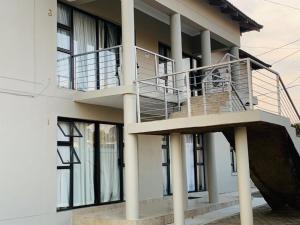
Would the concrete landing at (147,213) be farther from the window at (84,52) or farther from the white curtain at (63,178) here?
the window at (84,52)

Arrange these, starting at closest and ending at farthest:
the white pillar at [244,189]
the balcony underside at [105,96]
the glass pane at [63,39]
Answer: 1. the white pillar at [244,189]
2. the balcony underside at [105,96]
3. the glass pane at [63,39]

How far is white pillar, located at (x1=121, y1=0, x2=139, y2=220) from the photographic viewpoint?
29.7ft

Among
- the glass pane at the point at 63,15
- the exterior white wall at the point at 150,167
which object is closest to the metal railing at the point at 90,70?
the glass pane at the point at 63,15

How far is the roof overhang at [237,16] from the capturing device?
13248mm

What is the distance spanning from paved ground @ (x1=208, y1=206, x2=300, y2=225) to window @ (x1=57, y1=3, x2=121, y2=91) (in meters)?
4.79

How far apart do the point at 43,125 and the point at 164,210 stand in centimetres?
383

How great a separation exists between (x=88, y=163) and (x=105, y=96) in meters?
1.99

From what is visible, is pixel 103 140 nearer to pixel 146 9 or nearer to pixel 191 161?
pixel 146 9

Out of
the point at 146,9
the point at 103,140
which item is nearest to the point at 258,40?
the point at 146,9

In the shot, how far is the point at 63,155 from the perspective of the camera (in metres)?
9.74

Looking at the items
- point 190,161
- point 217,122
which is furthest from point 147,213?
point 190,161

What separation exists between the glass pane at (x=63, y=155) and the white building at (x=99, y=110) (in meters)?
0.03

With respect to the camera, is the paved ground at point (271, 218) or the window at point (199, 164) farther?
the window at point (199, 164)

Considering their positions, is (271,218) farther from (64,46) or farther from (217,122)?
(64,46)
